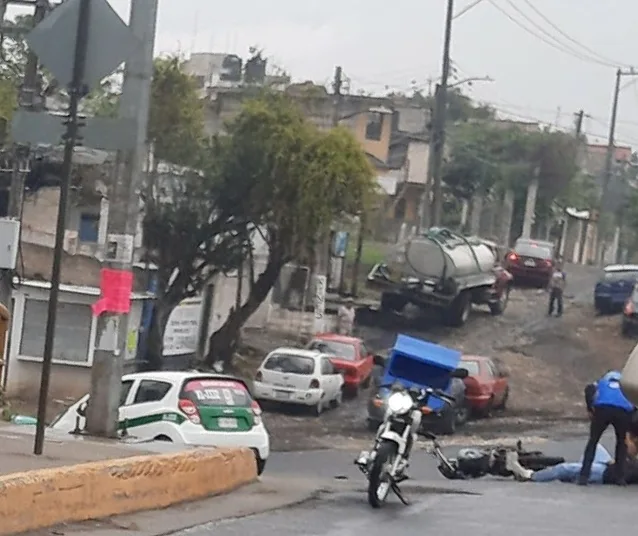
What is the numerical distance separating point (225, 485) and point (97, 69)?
4.51 m

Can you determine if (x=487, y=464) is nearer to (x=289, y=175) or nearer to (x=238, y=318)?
(x=289, y=175)

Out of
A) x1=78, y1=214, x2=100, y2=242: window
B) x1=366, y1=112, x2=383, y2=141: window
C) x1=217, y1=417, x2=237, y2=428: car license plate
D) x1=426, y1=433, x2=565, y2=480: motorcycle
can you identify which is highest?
x1=366, y1=112, x2=383, y2=141: window

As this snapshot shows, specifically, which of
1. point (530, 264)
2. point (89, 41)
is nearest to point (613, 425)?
point (89, 41)

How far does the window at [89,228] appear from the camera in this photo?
1649 inches

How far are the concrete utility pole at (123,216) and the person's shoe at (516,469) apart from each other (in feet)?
15.5

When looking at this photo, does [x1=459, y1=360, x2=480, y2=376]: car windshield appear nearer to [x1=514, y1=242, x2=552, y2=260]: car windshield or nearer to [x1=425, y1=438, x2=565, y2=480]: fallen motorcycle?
[x1=425, y1=438, x2=565, y2=480]: fallen motorcycle

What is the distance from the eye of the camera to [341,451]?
95.0 feet

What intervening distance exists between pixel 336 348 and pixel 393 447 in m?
25.5

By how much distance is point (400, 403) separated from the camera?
560 inches

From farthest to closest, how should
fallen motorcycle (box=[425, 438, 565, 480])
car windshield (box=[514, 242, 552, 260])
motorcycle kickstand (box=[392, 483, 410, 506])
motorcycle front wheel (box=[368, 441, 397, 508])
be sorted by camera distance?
1. car windshield (box=[514, 242, 552, 260])
2. fallen motorcycle (box=[425, 438, 565, 480])
3. motorcycle kickstand (box=[392, 483, 410, 506])
4. motorcycle front wheel (box=[368, 441, 397, 508])

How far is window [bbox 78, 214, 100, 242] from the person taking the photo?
137 ft

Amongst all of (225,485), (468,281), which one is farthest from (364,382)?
(225,485)

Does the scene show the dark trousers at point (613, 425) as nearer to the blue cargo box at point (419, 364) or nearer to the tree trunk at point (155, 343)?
the blue cargo box at point (419, 364)

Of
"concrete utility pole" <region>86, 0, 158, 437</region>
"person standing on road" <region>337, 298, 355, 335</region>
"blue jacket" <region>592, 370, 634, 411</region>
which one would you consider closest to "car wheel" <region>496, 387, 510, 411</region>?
"person standing on road" <region>337, 298, 355, 335</region>
